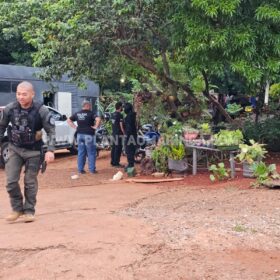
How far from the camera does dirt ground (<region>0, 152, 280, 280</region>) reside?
15.6ft

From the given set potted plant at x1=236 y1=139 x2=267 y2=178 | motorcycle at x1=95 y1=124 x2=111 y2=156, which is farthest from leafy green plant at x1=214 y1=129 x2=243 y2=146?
motorcycle at x1=95 y1=124 x2=111 y2=156

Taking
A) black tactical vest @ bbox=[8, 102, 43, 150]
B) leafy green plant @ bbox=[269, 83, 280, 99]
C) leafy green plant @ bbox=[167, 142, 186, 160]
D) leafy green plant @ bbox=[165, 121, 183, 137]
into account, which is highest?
leafy green plant @ bbox=[269, 83, 280, 99]

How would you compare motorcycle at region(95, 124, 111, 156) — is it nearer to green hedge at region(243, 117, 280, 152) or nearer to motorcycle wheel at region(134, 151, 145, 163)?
motorcycle wheel at region(134, 151, 145, 163)

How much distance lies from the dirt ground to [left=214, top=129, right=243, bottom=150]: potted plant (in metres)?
1.14

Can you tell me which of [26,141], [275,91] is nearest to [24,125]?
[26,141]

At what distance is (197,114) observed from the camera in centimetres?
1309

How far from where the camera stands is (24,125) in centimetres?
653

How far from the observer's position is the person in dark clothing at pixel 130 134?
39.1 feet

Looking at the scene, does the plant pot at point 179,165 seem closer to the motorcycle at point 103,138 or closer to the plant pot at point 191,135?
the plant pot at point 191,135

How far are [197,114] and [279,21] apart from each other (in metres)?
4.35

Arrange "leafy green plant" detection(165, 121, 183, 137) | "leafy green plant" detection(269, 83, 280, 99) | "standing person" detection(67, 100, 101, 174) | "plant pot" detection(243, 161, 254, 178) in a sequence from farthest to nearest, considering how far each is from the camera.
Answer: "leafy green plant" detection(269, 83, 280, 99) → "standing person" detection(67, 100, 101, 174) → "leafy green plant" detection(165, 121, 183, 137) → "plant pot" detection(243, 161, 254, 178)

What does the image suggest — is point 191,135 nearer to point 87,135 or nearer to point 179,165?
point 179,165

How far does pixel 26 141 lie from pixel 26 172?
1.35 ft

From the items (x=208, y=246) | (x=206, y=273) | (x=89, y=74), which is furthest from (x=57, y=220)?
(x=89, y=74)
